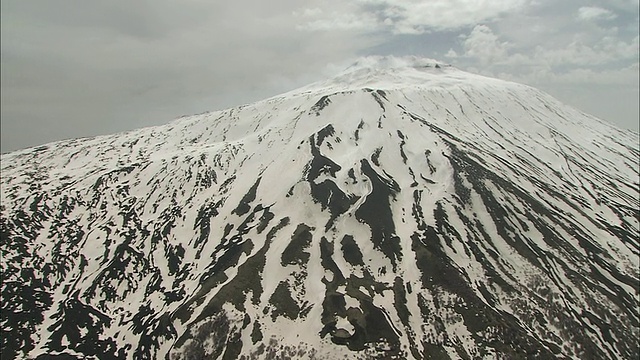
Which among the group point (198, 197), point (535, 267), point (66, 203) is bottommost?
point (535, 267)

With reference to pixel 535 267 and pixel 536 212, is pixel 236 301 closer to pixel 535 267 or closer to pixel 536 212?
pixel 535 267

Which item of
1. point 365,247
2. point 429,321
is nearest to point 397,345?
point 429,321

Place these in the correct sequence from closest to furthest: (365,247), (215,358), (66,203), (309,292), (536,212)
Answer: (215,358), (309,292), (365,247), (536,212), (66,203)

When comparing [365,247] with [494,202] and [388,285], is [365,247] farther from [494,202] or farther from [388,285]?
[494,202]

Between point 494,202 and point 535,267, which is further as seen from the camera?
point 494,202

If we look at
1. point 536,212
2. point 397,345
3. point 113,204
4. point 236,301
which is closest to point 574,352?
point 397,345

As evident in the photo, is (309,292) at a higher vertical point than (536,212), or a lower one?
higher

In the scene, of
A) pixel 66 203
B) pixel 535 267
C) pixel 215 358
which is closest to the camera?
pixel 215 358
